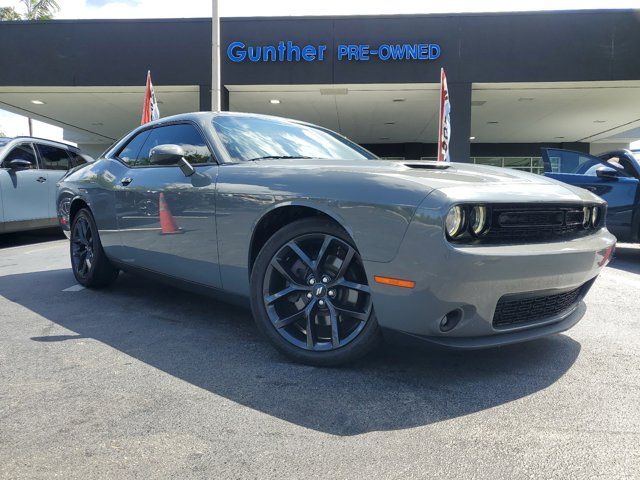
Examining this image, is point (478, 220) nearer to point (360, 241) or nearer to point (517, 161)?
point (360, 241)

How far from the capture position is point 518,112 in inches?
683

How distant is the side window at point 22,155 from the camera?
296 inches

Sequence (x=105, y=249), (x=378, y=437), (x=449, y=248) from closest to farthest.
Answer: (x=378, y=437) < (x=449, y=248) < (x=105, y=249)

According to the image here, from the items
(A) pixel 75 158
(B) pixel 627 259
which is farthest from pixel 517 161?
(A) pixel 75 158

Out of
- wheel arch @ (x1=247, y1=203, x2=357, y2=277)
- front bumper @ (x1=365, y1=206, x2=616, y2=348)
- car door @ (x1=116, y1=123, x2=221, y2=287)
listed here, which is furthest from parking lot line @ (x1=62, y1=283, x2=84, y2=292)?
front bumper @ (x1=365, y1=206, x2=616, y2=348)

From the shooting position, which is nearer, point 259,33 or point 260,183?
point 260,183

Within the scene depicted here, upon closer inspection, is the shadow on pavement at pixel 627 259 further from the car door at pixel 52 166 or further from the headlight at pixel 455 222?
the car door at pixel 52 166

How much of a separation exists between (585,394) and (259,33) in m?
12.7

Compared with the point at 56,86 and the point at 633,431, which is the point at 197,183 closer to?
the point at 633,431

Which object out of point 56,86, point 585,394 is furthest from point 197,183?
point 56,86

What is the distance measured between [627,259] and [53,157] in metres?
9.21

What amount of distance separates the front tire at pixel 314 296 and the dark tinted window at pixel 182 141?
1.00m

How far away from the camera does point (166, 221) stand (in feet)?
11.2

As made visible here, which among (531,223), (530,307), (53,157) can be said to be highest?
(53,157)
